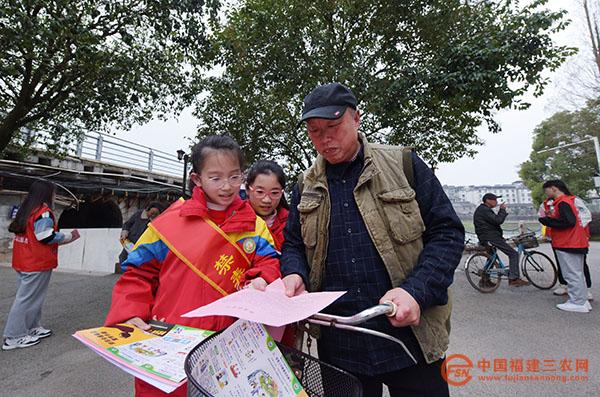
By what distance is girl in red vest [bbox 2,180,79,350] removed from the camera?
364cm

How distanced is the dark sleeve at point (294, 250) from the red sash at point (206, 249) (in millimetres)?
213

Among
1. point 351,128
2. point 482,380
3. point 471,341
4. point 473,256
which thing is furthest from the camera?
point 473,256

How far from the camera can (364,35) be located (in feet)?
20.9

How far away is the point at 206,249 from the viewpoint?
138 cm

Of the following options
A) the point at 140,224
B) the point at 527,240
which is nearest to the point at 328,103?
the point at 140,224

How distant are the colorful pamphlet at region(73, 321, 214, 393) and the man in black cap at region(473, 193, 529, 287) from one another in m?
6.10

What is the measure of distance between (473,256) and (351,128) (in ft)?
19.1

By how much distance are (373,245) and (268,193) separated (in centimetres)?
111

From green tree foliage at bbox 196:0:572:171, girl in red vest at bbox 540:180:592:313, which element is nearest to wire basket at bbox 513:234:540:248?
girl in red vest at bbox 540:180:592:313

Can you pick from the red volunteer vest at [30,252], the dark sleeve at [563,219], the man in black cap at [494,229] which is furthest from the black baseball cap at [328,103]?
the man in black cap at [494,229]

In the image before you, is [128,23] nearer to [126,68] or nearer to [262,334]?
[126,68]

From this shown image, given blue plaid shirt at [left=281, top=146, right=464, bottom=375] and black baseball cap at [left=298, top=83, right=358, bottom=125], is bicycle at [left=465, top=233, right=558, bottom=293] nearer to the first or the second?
blue plaid shirt at [left=281, top=146, right=464, bottom=375]

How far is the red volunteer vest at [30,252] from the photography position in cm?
364

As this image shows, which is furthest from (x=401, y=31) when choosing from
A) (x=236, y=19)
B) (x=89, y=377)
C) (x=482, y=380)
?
(x=89, y=377)
